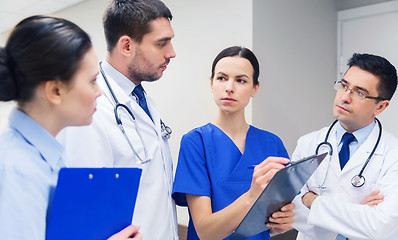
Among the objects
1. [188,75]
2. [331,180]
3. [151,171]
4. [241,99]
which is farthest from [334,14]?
[151,171]

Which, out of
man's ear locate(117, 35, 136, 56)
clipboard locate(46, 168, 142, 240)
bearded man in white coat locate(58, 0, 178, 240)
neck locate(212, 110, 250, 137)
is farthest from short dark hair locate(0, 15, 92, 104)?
neck locate(212, 110, 250, 137)

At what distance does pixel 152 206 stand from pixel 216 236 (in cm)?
20

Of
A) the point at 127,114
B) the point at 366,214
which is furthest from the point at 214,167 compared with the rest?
the point at 366,214

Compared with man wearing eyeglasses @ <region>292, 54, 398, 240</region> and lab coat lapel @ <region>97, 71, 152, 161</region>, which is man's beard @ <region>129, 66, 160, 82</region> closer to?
lab coat lapel @ <region>97, 71, 152, 161</region>

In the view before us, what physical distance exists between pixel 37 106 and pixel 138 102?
1.80 feet

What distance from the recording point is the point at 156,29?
1048 mm

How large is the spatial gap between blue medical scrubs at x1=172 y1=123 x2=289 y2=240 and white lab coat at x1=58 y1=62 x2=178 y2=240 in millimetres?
60

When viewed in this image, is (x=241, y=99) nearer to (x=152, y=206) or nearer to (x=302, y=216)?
(x=152, y=206)

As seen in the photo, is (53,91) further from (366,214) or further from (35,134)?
(366,214)

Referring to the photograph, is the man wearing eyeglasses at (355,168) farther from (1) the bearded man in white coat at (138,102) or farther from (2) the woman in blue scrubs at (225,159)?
(1) the bearded man in white coat at (138,102)

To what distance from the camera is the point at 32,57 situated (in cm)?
56

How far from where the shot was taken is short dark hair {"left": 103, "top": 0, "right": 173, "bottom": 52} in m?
1.03

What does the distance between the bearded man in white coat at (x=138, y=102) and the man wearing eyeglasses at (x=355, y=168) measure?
58 cm

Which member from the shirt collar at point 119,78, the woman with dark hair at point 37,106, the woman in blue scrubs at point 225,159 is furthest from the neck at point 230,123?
the woman with dark hair at point 37,106
